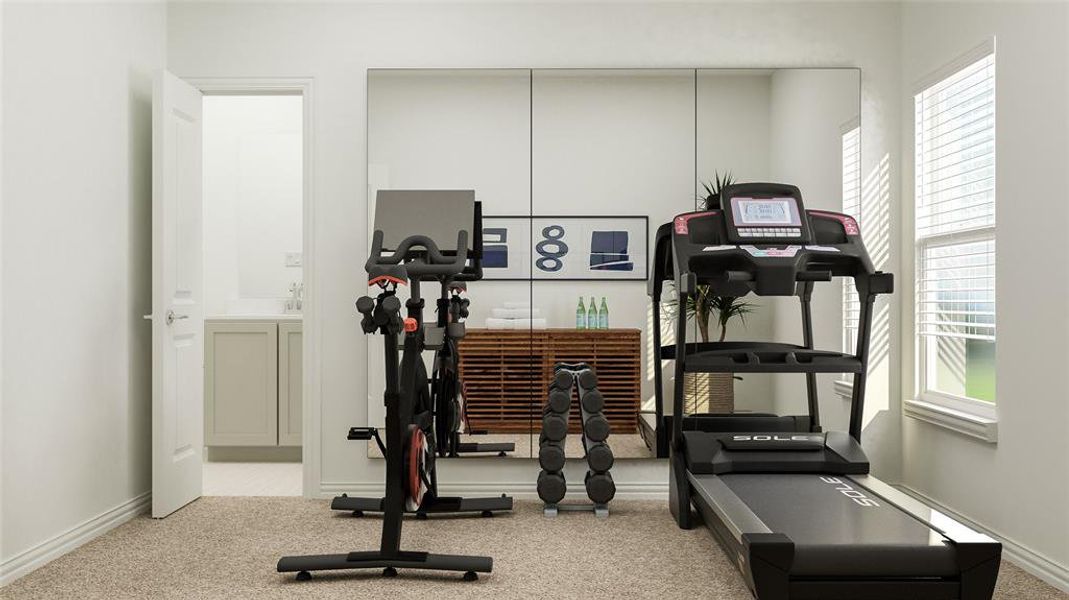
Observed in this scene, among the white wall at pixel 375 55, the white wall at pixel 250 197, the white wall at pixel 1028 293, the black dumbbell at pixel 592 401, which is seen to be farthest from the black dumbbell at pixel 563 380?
the white wall at pixel 250 197

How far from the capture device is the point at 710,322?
4254 mm

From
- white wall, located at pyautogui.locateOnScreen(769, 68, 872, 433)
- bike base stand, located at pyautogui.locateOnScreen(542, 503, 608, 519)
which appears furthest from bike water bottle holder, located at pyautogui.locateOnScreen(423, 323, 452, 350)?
white wall, located at pyautogui.locateOnScreen(769, 68, 872, 433)

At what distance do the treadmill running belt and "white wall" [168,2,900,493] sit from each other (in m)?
1.24

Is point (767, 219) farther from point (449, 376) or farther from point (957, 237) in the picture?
point (449, 376)

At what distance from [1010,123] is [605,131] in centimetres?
187

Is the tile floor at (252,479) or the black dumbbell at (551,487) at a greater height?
the black dumbbell at (551,487)

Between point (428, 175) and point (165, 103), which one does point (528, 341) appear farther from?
point (165, 103)

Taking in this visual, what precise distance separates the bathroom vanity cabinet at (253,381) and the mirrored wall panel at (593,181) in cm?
124

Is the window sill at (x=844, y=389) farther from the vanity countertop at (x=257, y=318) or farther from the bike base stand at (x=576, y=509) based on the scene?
the vanity countertop at (x=257, y=318)

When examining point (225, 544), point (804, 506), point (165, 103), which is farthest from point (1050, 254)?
point (165, 103)

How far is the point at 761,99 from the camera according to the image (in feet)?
14.0

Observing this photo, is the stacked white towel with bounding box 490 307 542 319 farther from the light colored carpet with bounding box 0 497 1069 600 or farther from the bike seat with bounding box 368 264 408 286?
the bike seat with bounding box 368 264 408 286

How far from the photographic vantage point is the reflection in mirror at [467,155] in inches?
168

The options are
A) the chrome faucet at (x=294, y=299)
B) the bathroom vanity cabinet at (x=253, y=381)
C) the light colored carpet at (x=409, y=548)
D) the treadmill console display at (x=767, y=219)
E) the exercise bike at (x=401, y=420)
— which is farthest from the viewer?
the chrome faucet at (x=294, y=299)
